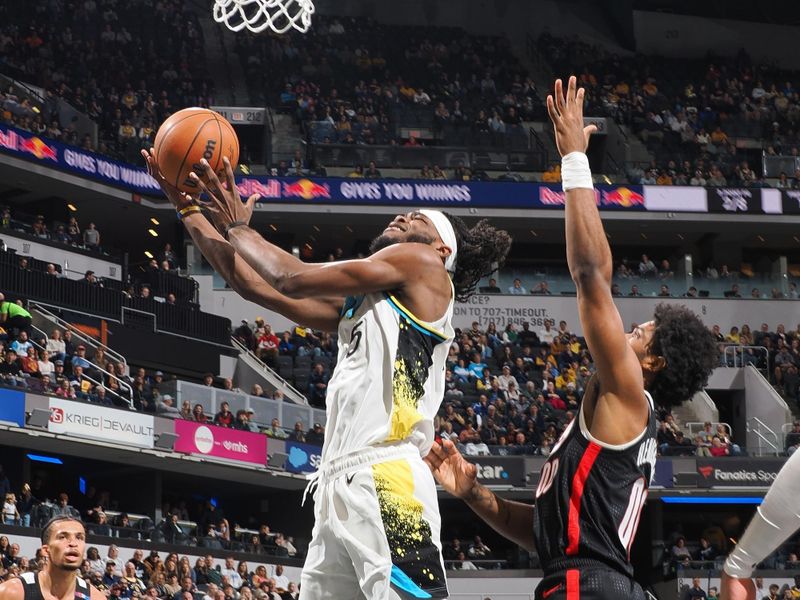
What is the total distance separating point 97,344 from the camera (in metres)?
26.0

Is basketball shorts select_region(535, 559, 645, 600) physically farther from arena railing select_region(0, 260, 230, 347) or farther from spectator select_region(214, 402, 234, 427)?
arena railing select_region(0, 260, 230, 347)

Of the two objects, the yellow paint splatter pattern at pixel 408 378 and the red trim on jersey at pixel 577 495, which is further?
the yellow paint splatter pattern at pixel 408 378

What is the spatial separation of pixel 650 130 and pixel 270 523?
17512 millimetres

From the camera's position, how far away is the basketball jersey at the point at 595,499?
14.0 feet

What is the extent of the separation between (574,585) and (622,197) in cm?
3224

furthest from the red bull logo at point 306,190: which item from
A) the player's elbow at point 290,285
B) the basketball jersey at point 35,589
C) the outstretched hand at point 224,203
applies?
the player's elbow at point 290,285

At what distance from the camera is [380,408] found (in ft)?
15.4

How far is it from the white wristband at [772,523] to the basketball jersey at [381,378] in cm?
133

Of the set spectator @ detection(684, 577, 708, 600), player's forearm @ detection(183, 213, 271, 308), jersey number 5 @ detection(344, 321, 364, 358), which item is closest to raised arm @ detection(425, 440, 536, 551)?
jersey number 5 @ detection(344, 321, 364, 358)

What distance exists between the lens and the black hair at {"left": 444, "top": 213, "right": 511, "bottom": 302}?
203 inches

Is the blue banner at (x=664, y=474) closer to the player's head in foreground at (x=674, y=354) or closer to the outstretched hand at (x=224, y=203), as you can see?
the outstretched hand at (x=224, y=203)

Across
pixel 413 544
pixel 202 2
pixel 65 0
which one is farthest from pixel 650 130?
pixel 413 544

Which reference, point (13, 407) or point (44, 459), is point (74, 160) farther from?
point (13, 407)

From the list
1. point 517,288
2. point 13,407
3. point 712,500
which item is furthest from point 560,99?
point 517,288
